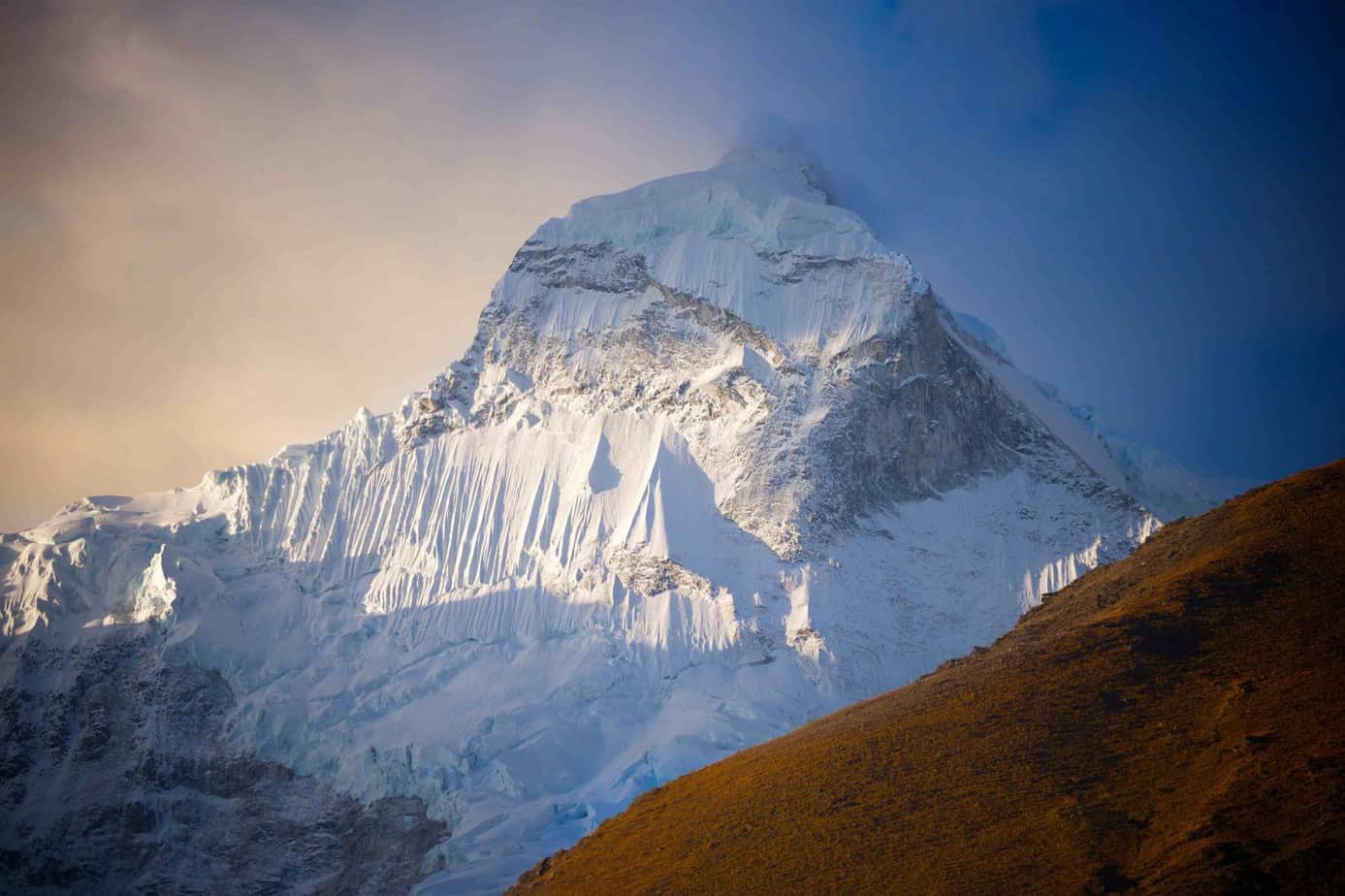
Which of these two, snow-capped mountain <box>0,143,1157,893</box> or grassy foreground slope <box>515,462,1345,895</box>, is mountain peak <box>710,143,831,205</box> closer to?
snow-capped mountain <box>0,143,1157,893</box>

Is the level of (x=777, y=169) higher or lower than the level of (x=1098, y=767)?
higher

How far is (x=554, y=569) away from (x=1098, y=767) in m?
86.4

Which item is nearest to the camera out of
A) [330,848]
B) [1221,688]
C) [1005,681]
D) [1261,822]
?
[1261,822]

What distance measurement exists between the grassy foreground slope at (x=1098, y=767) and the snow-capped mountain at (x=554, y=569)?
153ft

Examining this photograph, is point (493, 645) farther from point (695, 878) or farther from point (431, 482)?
point (695, 878)

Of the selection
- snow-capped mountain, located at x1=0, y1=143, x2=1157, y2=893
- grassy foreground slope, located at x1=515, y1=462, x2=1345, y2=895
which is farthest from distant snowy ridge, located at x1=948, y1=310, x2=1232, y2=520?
grassy foreground slope, located at x1=515, y1=462, x2=1345, y2=895

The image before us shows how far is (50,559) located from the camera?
124625 millimetres

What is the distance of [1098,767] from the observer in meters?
38.9

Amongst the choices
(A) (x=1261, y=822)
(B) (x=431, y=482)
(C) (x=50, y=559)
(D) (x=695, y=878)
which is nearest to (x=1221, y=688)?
(A) (x=1261, y=822)

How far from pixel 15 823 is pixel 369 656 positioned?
36029 mm

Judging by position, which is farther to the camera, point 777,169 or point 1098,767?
point 777,169

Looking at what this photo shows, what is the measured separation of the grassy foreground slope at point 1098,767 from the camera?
34.0 m

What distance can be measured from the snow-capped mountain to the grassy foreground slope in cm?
4678

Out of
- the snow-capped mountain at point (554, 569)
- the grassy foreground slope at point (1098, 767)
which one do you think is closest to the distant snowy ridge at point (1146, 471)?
the snow-capped mountain at point (554, 569)
